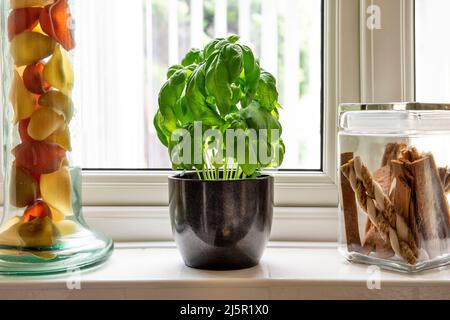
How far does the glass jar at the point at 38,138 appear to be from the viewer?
84 centimetres

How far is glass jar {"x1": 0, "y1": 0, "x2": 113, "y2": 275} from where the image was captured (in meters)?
0.84

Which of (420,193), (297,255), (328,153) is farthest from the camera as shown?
(328,153)

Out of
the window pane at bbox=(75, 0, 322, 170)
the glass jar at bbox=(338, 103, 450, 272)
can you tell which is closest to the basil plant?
the glass jar at bbox=(338, 103, 450, 272)

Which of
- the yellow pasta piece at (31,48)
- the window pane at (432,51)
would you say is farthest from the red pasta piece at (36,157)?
the window pane at (432,51)

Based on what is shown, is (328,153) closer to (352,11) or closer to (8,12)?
(352,11)

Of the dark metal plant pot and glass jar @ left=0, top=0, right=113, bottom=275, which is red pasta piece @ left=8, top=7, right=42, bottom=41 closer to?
glass jar @ left=0, top=0, right=113, bottom=275

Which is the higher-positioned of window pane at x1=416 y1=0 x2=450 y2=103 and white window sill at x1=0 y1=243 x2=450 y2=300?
window pane at x1=416 y1=0 x2=450 y2=103

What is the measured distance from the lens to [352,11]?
1049 mm

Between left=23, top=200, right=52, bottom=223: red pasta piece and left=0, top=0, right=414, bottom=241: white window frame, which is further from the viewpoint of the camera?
left=0, top=0, right=414, bottom=241: white window frame

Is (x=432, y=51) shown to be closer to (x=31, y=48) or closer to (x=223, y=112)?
(x=223, y=112)

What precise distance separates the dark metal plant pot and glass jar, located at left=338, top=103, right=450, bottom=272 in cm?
14

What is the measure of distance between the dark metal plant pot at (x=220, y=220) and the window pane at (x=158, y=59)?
0.93ft
